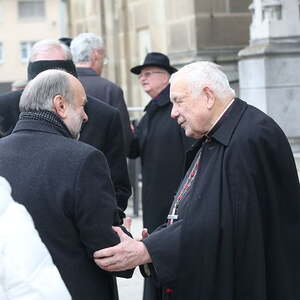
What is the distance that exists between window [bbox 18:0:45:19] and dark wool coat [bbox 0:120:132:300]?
50.0 metres

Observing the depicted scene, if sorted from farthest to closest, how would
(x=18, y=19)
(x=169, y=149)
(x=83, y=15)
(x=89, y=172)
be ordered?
(x=18, y=19)
(x=83, y=15)
(x=169, y=149)
(x=89, y=172)

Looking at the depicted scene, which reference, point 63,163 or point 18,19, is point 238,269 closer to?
point 63,163

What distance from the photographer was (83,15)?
13.5 meters

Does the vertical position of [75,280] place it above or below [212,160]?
below

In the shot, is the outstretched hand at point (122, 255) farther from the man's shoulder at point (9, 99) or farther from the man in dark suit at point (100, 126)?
the man's shoulder at point (9, 99)

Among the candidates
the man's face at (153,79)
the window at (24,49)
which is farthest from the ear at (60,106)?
the window at (24,49)

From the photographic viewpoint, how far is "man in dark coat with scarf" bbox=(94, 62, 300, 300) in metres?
4.01

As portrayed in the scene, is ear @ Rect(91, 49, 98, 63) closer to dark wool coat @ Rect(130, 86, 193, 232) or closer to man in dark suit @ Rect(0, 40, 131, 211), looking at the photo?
dark wool coat @ Rect(130, 86, 193, 232)

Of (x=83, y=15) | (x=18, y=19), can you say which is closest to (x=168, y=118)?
(x=83, y=15)

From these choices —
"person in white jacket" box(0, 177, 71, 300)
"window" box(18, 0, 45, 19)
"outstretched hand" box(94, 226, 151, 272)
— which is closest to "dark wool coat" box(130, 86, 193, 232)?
"outstretched hand" box(94, 226, 151, 272)

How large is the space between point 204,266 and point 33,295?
1.23 meters

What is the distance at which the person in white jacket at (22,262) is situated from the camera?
2967 millimetres

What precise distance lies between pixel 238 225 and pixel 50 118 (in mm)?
896

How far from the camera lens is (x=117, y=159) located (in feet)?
17.6
